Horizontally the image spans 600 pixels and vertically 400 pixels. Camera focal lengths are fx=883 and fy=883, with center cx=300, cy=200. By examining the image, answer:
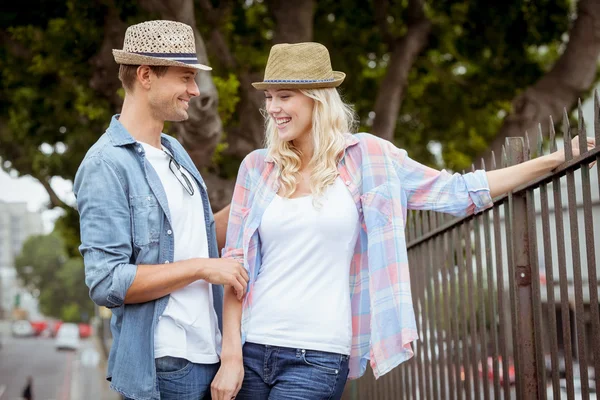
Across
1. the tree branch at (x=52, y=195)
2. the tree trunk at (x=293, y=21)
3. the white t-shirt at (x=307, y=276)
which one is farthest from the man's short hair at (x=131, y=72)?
the tree branch at (x=52, y=195)

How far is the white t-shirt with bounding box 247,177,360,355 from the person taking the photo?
10.5 ft

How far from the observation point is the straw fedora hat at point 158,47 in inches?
123

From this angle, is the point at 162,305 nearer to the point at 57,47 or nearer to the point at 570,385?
the point at 570,385

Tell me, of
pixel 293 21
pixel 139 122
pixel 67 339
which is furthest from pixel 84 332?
pixel 139 122

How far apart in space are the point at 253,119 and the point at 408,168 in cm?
730

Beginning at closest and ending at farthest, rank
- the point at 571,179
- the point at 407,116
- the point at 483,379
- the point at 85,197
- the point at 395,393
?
the point at 85,197 → the point at 571,179 → the point at 483,379 → the point at 395,393 → the point at 407,116

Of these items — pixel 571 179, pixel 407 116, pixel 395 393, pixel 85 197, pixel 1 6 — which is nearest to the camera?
pixel 85 197

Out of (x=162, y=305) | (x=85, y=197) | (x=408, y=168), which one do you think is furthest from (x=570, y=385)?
(x=85, y=197)

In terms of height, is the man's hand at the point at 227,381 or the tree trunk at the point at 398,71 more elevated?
the tree trunk at the point at 398,71

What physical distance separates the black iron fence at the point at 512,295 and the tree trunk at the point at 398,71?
541 cm

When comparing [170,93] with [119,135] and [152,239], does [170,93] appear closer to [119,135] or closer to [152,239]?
[119,135]

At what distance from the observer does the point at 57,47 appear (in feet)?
34.0

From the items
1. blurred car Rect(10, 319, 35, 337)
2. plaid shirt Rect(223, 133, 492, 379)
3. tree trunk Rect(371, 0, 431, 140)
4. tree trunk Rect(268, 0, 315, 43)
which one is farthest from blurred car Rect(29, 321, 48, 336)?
plaid shirt Rect(223, 133, 492, 379)

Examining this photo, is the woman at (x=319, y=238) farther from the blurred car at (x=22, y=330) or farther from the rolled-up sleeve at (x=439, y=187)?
the blurred car at (x=22, y=330)
